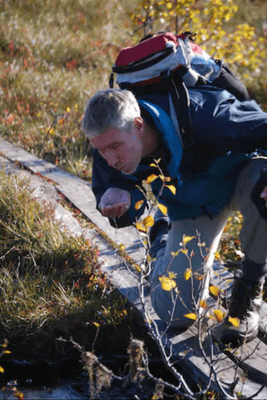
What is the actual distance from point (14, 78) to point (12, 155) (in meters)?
2.38

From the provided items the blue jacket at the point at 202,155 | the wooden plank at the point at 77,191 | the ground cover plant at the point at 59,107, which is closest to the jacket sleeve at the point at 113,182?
the blue jacket at the point at 202,155

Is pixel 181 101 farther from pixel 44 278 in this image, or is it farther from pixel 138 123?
pixel 44 278

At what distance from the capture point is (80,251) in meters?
4.16

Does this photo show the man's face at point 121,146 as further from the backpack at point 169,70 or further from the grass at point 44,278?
the grass at point 44,278

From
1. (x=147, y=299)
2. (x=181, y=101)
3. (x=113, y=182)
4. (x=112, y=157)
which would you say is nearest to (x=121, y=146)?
(x=112, y=157)

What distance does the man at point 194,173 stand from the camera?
2.84 metres

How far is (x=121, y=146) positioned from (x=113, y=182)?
0.57 m

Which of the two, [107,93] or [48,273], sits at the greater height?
[107,93]

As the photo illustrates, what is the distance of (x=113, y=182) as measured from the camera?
3.37 m

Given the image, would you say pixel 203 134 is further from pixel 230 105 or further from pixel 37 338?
pixel 37 338

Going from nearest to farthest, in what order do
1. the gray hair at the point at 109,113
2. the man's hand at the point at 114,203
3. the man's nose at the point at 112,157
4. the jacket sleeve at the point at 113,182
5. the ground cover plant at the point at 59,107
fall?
the gray hair at the point at 109,113, the man's nose at the point at 112,157, the man's hand at the point at 114,203, the jacket sleeve at the point at 113,182, the ground cover plant at the point at 59,107

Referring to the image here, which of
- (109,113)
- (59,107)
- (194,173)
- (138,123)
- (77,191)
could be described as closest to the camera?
(109,113)

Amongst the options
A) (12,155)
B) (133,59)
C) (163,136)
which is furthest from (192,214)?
(12,155)

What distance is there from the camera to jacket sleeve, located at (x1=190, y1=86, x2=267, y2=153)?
113 inches
